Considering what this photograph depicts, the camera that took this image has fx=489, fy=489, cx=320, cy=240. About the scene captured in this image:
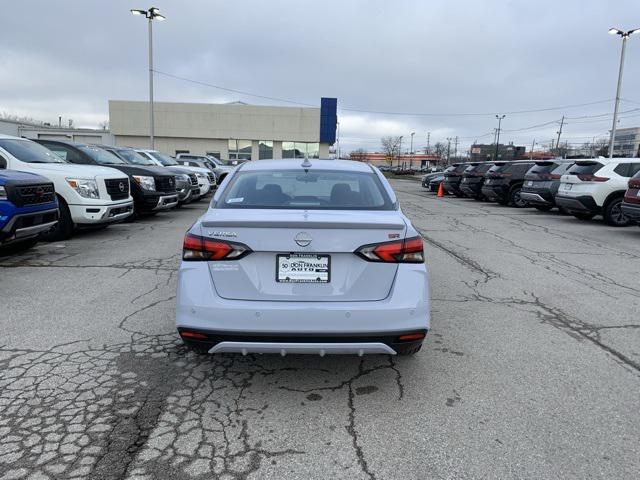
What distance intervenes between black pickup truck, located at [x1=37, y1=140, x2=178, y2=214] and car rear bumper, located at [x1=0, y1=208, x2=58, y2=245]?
12.7ft

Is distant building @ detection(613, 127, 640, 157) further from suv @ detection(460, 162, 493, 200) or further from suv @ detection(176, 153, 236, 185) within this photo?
suv @ detection(176, 153, 236, 185)

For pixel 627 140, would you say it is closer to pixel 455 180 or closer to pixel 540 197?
pixel 455 180

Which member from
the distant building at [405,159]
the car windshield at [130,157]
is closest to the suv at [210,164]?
the car windshield at [130,157]

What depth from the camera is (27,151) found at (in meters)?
9.19

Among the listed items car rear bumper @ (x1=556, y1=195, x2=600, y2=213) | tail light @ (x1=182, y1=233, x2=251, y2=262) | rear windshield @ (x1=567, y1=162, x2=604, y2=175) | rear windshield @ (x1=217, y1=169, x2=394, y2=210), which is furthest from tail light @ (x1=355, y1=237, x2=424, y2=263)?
rear windshield @ (x1=567, y1=162, x2=604, y2=175)

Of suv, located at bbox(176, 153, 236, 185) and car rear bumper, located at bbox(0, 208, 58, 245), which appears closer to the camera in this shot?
car rear bumper, located at bbox(0, 208, 58, 245)

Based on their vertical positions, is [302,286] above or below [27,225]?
above

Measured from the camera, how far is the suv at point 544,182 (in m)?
15.6

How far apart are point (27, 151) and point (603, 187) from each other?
13.4m

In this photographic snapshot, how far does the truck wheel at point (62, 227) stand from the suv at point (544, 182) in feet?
45.1

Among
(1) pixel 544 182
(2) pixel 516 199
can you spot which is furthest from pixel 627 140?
(1) pixel 544 182

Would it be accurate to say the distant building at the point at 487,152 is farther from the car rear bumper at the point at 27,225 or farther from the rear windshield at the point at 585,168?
the car rear bumper at the point at 27,225

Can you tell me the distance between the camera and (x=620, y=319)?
5207 mm

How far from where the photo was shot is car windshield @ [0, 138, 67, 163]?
29.0ft
